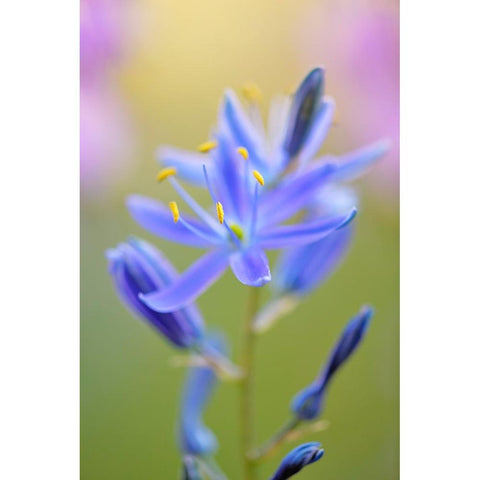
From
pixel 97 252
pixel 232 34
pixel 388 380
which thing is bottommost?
pixel 388 380

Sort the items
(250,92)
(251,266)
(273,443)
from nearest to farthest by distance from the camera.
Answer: (251,266)
(273,443)
(250,92)

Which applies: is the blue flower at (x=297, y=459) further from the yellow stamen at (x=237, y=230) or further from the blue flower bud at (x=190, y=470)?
the yellow stamen at (x=237, y=230)

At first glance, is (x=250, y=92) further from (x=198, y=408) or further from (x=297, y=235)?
(x=198, y=408)
